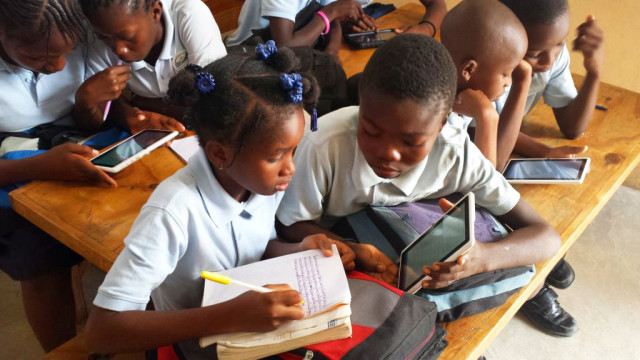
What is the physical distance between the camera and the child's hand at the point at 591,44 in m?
1.87

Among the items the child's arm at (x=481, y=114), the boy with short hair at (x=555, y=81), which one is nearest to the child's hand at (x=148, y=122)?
the child's arm at (x=481, y=114)

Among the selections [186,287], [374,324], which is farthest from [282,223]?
[374,324]

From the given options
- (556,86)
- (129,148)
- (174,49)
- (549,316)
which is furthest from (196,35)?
(549,316)

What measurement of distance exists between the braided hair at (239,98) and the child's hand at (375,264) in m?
0.37

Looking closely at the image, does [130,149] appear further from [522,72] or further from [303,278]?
[522,72]

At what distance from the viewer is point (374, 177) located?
1.30 meters

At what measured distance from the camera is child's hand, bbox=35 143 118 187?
56.6 inches

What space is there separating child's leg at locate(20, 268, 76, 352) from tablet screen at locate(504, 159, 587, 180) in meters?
1.44

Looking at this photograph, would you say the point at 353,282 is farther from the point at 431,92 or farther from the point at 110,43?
the point at 110,43

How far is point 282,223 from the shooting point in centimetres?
138

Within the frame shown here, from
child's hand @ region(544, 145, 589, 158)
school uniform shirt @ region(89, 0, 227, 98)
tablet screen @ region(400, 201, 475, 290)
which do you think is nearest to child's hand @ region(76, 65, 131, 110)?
school uniform shirt @ region(89, 0, 227, 98)

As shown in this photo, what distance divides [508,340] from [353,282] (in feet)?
3.97

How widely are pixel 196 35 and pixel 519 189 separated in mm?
1127

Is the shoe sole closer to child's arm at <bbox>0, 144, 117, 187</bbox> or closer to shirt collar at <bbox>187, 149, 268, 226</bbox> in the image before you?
shirt collar at <bbox>187, 149, 268, 226</bbox>
